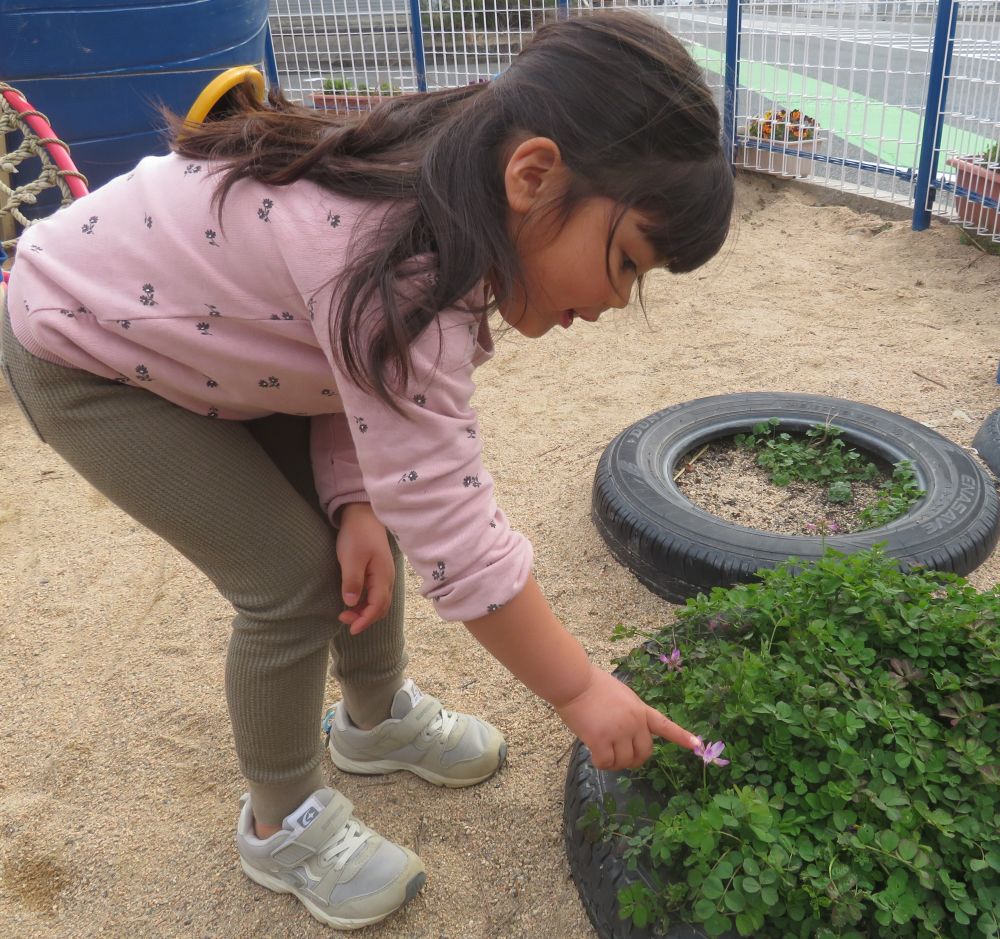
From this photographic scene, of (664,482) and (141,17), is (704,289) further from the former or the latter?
(141,17)

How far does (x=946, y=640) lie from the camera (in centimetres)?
137

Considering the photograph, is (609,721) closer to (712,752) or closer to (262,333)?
(712,752)

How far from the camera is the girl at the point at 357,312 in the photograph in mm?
1025

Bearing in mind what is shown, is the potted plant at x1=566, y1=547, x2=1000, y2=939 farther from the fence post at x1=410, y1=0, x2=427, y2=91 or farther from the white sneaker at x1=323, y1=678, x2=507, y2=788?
the fence post at x1=410, y1=0, x2=427, y2=91

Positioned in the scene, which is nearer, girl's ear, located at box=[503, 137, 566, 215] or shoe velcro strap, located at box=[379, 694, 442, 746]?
girl's ear, located at box=[503, 137, 566, 215]

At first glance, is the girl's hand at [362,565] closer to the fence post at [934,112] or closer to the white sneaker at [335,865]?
the white sneaker at [335,865]

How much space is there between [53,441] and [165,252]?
32cm

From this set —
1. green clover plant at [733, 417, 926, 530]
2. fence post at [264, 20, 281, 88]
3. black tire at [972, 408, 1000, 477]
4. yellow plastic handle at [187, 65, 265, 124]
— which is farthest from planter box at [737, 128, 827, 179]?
yellow plastic handle at [187, 65, 265, 124]

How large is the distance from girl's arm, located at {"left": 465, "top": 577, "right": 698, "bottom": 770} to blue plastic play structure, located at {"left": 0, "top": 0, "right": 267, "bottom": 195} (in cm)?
333

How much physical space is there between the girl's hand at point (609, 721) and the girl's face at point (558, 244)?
0.45m

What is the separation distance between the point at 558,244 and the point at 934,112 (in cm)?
419

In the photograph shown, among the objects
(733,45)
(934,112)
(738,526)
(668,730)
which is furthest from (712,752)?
(733,45)

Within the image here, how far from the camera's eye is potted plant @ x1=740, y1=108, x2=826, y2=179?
16.9 ft

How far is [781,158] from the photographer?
17.2 feet
